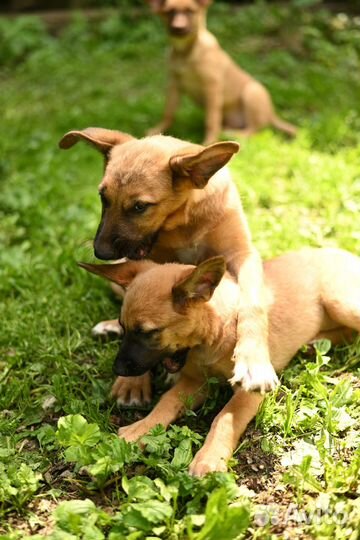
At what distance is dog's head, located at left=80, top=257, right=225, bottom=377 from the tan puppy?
4.57 meters

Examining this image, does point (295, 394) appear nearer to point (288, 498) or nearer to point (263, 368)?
point (263, 368)

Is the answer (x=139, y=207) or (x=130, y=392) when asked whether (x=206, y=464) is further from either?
(x=139, y=207)

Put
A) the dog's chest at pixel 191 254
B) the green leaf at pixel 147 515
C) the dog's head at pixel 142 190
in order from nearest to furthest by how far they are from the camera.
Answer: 1. the green leaf at pixel 147 515
2. the dog's head at pixel 142 190
3. the dog's chest at pixel 191 254

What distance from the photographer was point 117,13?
476 inches

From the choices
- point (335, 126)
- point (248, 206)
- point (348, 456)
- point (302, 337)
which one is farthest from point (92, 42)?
point (348, 456)

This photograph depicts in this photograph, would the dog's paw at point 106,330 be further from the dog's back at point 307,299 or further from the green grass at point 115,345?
the dog's back at point 307,299

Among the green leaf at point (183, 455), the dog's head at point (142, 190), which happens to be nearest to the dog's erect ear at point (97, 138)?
the dog's head at point (142, 190)

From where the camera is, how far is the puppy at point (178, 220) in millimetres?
3916

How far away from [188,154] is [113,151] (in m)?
0.52

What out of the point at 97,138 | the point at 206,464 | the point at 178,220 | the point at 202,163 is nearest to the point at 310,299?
the point at 178,220

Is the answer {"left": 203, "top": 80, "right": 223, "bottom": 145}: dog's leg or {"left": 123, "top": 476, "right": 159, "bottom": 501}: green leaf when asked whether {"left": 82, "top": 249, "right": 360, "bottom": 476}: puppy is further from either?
{"left": 203, "top": 80, "right": 223, "bottom": 145}: dog's leg

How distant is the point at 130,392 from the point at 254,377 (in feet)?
2.66

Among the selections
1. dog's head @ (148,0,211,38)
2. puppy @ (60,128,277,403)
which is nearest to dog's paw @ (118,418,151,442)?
puppy @ (60,128,277,403)

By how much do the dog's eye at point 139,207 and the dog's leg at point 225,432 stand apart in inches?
45.8
